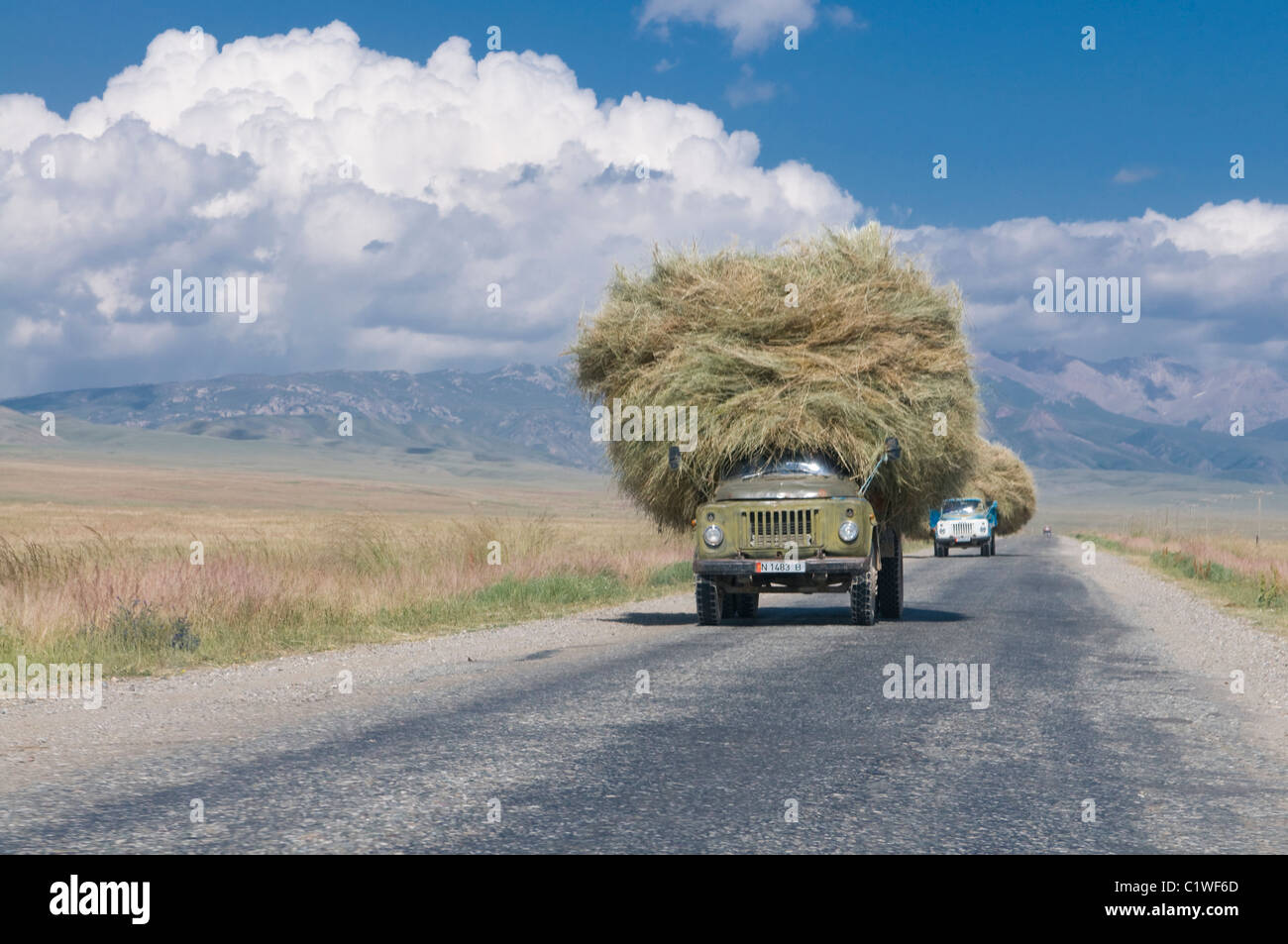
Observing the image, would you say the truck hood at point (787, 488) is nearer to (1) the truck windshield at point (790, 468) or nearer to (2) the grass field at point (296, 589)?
(1) the truck windshield at point (790, 468)

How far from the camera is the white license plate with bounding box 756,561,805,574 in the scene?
1452 centimetres

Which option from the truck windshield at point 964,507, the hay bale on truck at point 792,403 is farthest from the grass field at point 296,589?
the truck windshield at point 964,507

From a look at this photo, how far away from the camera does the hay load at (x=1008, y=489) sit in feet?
167

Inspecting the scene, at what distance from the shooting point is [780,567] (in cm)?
1460

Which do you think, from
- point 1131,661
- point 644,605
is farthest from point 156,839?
point 644,605

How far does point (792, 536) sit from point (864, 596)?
1.22 metres

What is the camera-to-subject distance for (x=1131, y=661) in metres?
12.0

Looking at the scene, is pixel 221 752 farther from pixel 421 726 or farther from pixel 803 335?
pixel 803 335

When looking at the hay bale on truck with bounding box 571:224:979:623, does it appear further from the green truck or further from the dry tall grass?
the dry tall grass

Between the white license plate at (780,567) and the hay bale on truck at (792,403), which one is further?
the hay bale on truck at (792,403)

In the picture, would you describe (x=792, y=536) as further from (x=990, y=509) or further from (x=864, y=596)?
(x=990, y=509)

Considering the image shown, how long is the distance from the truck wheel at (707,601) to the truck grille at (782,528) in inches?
40.7

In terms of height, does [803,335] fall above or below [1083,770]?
above
